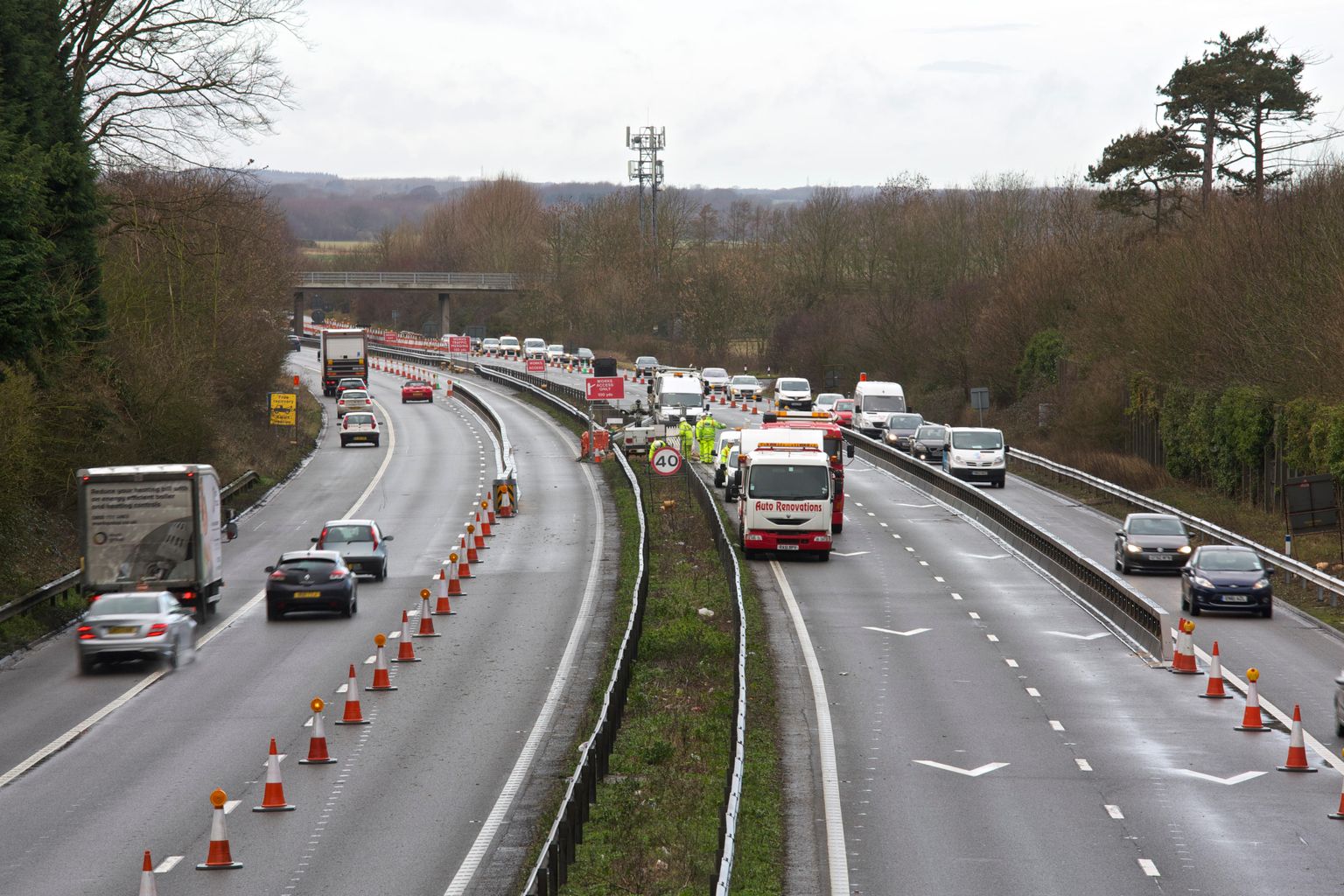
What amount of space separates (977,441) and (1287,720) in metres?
33.0

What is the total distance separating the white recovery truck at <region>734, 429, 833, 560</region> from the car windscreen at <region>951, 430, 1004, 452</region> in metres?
17.4

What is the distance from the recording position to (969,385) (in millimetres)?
83750

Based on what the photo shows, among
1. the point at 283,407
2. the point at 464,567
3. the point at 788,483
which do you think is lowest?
the point at 464,567

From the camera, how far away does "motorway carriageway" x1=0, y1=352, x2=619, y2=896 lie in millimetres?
15492

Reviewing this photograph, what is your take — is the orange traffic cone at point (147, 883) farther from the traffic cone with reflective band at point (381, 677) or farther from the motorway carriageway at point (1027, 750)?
the traffic cone with reflective band at point (381, 677)

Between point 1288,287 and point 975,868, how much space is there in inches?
1367

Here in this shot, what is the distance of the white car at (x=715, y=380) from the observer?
98850 mm

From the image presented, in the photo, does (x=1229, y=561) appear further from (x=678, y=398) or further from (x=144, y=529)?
(x=678, y=398)

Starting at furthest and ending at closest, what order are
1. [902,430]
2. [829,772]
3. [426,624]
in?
[902,430], [426,624], [829,772]

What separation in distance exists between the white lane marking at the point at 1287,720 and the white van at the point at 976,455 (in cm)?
2685

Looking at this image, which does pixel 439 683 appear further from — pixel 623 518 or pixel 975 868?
pixel 623 518

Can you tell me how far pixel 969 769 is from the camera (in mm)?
19406

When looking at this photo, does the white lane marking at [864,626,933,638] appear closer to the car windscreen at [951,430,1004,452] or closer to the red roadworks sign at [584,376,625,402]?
the car windscreen at [951,430,1004,452]

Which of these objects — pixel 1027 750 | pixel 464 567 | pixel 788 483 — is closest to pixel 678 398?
pixel 788 483
